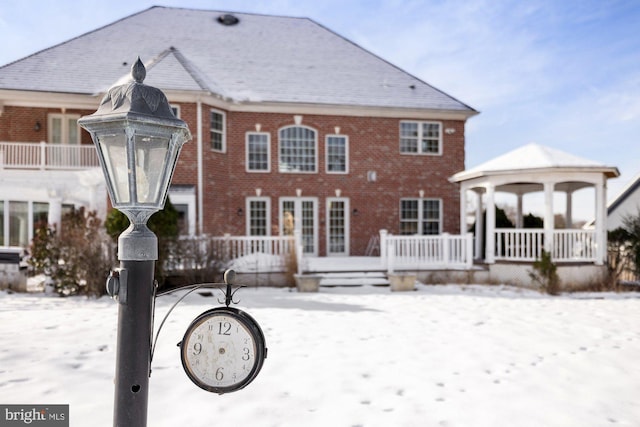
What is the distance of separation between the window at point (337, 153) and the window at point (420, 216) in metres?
2.84

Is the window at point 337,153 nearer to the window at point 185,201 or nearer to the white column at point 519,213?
the window at point 185,201

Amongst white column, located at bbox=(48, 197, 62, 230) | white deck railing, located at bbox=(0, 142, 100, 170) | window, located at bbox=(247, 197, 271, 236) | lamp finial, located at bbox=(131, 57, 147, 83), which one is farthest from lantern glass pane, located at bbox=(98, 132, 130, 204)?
window, located at bbox=(247, 197, 271, 236)

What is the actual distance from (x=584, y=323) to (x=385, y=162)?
38.4 feet

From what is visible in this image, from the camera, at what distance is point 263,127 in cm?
1797

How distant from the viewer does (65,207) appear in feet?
51.2

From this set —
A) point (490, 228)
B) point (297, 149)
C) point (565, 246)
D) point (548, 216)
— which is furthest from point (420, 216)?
point (565, 246)

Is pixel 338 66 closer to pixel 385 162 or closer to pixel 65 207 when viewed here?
pixel 385 162

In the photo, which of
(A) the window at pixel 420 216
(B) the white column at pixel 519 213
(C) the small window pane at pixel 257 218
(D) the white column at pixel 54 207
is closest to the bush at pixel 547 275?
(B) the white column at pixel 519 213

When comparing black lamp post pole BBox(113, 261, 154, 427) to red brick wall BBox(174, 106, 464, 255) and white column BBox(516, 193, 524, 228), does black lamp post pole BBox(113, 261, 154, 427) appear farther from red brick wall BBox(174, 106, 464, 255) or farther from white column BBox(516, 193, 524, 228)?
white column BBox(516, 193, 524, 228)

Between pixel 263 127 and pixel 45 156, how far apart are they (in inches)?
295

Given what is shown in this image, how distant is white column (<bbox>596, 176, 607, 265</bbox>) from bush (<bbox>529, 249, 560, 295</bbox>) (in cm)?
181

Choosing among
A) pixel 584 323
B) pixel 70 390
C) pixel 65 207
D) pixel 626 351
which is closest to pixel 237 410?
pixel 70 390

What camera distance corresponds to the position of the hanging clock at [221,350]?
9.57ft

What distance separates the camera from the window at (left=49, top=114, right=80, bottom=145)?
16.6 m
